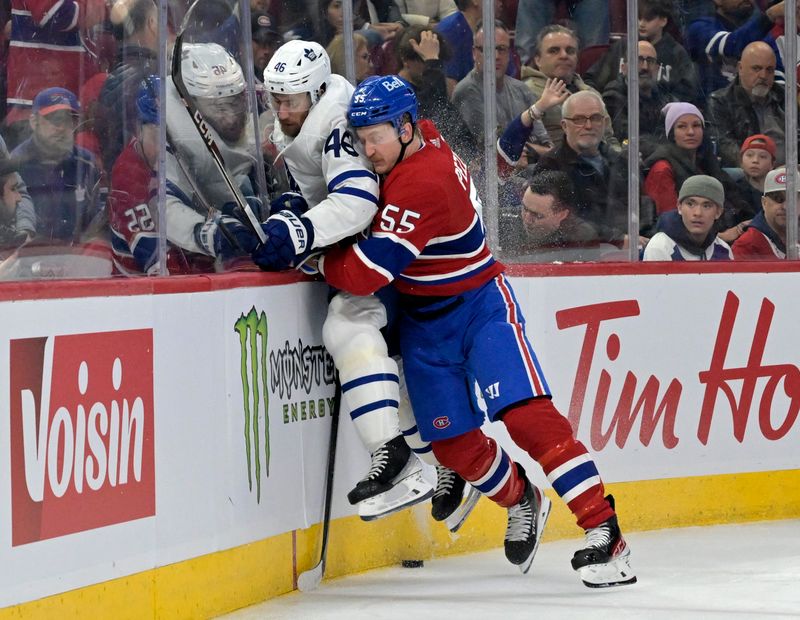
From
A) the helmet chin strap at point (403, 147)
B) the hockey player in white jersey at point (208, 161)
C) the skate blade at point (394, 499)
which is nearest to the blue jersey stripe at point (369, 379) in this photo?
the skate blade at point (394, 499)

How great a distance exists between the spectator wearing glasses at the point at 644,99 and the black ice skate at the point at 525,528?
1696mm

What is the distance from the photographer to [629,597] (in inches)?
159

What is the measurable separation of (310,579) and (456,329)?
0.85 m

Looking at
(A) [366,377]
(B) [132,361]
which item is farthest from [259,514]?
(B) [132,361]

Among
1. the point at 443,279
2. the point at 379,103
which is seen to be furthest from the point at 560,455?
the point at 379,103

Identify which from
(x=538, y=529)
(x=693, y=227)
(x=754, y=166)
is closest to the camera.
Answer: (x=538, y=529)

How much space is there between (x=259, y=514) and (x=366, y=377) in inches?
19.2

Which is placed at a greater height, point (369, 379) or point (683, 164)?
point (683, 164)

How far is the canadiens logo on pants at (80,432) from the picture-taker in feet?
10.0

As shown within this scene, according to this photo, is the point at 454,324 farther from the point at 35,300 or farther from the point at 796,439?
the point at 796,439

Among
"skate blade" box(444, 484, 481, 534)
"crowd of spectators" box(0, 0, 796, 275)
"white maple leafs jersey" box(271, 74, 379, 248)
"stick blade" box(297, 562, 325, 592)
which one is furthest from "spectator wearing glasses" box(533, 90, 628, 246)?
"stick blade" box(297, 562, 325, 592)

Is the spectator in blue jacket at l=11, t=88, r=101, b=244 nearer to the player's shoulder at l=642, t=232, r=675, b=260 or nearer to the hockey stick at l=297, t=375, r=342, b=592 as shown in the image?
the hockey stick at l=297, t=375, r=342, b=592

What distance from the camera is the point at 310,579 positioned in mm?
4168

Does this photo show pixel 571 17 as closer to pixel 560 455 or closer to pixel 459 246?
pixel 459 246
